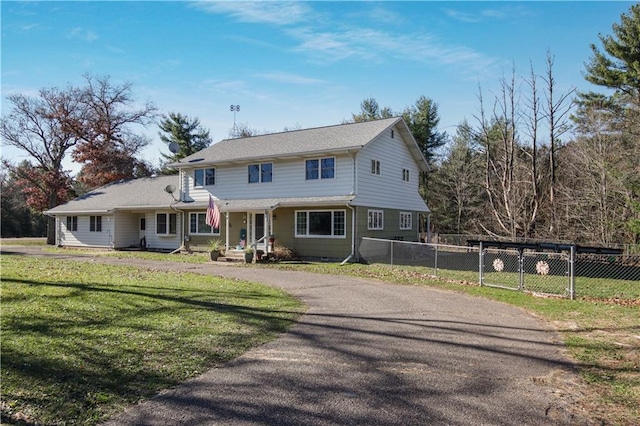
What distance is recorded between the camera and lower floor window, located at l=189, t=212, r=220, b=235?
77.8 feet

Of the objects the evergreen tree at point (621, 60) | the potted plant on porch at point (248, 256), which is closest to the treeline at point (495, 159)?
the evergreen tree at point (621, 60)

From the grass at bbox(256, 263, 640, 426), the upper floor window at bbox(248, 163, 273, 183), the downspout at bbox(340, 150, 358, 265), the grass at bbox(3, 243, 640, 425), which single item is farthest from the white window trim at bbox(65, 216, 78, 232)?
the grass at bbox(256, 263, 640, 426)

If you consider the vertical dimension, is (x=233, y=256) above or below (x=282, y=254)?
below

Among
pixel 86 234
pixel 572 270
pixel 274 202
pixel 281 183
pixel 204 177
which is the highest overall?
pixel 204 177

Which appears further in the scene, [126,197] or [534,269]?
[126,197]

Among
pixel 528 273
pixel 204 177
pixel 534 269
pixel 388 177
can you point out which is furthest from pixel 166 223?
pixel 534 269

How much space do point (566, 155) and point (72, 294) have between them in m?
27.5

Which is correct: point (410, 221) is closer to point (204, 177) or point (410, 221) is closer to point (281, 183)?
point (281, 183)

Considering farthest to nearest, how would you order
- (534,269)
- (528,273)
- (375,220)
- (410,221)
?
1. (410,221)
2. (375,220)
3. (534,269)
4. (528,273)

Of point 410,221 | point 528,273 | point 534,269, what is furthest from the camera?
point 410,221

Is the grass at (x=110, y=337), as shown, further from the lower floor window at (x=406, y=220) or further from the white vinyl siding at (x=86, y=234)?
the white vinyl siding at (x=86, y=234)

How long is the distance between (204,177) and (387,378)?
20.9 meters

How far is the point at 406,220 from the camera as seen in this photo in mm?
24703

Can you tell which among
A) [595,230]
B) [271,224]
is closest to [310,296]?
[271,224]
